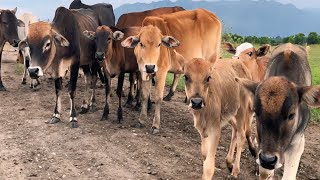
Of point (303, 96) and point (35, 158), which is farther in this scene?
point (35, 158)

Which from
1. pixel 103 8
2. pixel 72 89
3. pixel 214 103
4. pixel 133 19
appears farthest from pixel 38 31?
pixel 103 8

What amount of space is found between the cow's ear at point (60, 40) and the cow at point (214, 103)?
114 inches

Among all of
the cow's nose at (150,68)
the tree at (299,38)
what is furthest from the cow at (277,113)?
the tree at (299,38)

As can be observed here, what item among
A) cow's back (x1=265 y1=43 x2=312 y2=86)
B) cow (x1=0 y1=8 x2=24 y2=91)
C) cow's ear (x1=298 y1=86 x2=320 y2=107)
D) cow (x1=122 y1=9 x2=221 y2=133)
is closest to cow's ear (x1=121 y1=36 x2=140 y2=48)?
cow (x1=122 y1=9 x2=221 y2=133)

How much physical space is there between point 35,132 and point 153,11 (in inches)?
176

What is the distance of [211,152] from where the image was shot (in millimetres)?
5434

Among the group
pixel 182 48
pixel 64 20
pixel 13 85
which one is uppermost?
pixel 64 20

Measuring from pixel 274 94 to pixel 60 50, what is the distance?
16.4 ft

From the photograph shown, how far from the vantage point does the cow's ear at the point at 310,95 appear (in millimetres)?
4047

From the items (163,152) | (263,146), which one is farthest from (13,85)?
(263,146)

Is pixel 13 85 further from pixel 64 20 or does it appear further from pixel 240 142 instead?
pixel 240 142

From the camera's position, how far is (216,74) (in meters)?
6.02

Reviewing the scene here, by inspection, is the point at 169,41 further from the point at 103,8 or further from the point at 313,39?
the point at 313,39

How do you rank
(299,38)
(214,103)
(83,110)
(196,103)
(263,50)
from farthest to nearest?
(299,38)
(83,110)
(263,50)
(214,103)
(196,103)
